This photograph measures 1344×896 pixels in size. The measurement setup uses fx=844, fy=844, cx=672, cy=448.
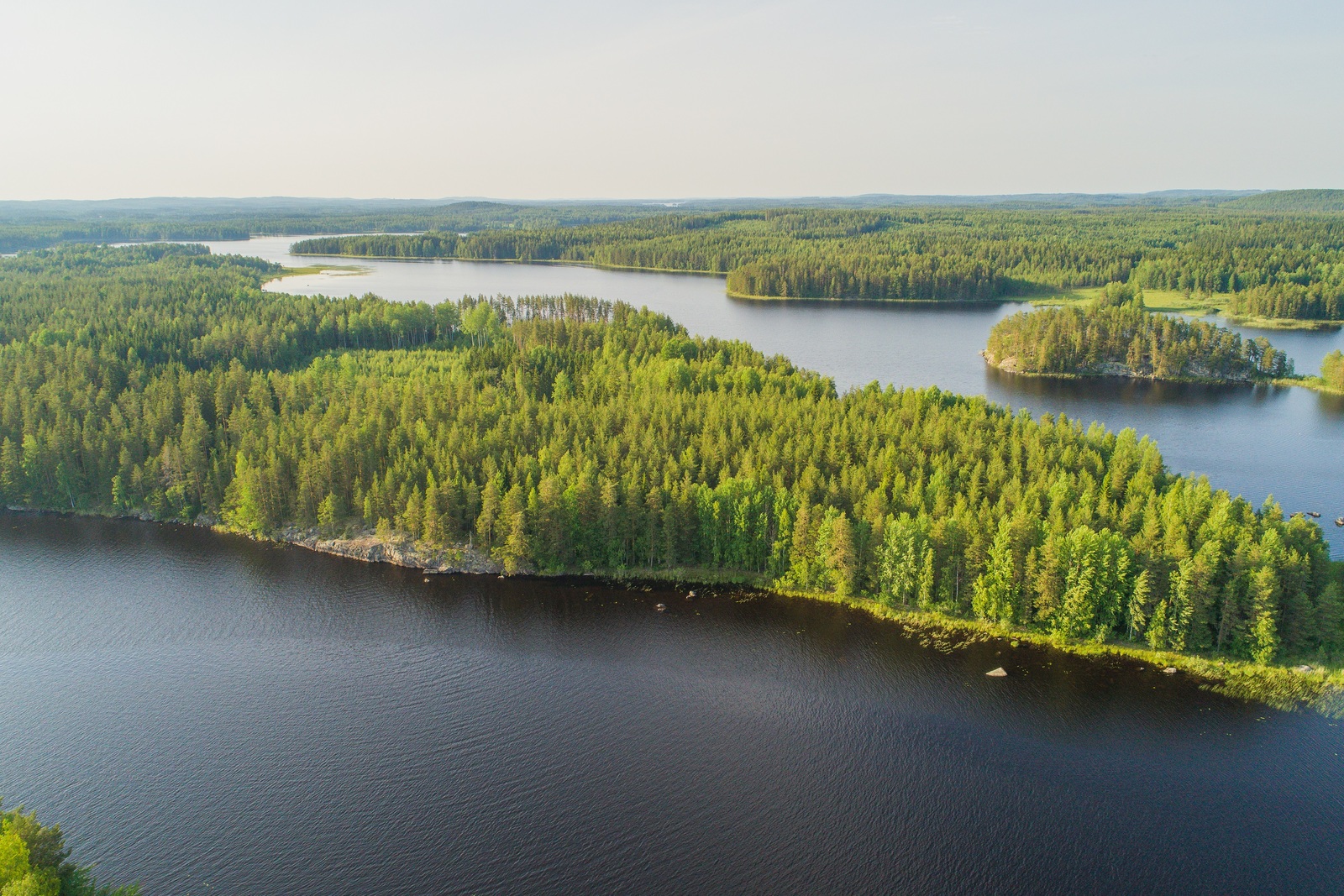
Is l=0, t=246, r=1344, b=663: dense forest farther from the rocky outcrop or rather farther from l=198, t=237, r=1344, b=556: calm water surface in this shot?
l=198, t=237, r=1344, b=556: calm water surface

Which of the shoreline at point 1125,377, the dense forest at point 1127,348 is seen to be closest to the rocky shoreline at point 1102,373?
the shoreline at point 1125,377

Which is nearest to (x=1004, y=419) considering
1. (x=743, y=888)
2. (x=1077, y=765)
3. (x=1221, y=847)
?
(x=1077, y=765)

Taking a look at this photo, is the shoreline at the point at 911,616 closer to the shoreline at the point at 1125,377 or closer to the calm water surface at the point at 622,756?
the calm water surface at the point at 622,756

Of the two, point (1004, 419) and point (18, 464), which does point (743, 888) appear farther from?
point (18, 464)

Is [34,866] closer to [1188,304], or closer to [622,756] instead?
[622,756]

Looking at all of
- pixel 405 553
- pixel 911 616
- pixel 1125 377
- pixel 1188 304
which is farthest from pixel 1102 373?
pixel 405 553

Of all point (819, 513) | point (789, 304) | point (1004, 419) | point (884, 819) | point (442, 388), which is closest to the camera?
point (884, 819)

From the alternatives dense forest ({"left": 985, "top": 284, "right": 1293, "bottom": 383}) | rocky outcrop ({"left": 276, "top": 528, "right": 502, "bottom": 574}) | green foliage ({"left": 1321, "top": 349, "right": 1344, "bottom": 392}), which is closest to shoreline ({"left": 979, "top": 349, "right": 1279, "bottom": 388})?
A: dense forest ({"left": 985, "top": 284, "right": 1293, "bottom": 383})

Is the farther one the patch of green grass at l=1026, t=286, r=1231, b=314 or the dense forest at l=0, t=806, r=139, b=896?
the patch of green grass at l=1026, t=286, r=1231, b=314
